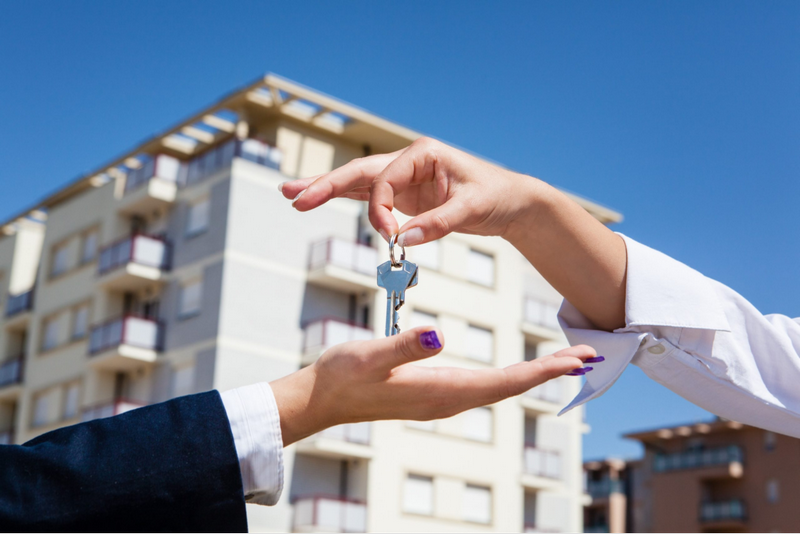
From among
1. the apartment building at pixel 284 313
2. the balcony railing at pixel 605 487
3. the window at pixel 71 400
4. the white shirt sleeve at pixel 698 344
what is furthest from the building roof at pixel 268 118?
the balcony railing at pixel 605 487

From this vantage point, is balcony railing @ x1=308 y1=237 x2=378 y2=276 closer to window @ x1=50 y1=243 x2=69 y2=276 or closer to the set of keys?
window @ x1=50 y1=243 x2=69 y2=276

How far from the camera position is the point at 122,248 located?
95.4 feet

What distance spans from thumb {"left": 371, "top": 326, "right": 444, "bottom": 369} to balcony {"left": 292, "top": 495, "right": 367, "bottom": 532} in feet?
81.6

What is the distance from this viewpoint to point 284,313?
2772cm

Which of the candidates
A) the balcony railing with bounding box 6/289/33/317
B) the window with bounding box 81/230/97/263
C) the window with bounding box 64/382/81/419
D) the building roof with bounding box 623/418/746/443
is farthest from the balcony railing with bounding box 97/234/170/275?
the building roof with bounding box 623/418/746/443

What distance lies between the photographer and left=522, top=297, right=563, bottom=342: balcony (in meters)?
32.6

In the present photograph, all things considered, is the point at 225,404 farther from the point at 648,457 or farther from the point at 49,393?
the point at 648,457

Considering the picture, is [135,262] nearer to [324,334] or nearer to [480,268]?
[324,334]

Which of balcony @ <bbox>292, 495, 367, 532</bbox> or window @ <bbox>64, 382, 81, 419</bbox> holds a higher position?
window @ <bbox>64, 382, 81, 419</bbox>

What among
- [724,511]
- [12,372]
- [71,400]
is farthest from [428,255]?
[724,511]

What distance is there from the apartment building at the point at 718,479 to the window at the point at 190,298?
97.6ft

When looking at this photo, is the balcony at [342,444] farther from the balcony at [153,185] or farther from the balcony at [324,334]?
the balcony at [153,185]

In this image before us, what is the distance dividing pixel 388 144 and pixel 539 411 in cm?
1030

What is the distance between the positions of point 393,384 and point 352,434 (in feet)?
86.0
